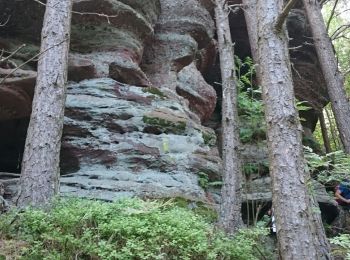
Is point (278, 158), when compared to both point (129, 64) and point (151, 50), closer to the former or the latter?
point (129, 64)

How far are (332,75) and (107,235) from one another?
32.1ft

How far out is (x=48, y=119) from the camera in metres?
Result: 6.67

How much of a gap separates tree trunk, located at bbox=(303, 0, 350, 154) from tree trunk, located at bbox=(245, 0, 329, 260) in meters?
6.56

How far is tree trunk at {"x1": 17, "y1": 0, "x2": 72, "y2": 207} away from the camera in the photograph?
612 centimetres

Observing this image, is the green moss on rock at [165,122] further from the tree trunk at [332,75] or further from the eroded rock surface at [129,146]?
the tree trunk at [332,75]

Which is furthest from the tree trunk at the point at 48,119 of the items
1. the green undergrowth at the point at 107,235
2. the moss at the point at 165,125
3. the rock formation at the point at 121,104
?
the moss at the point at 165,125

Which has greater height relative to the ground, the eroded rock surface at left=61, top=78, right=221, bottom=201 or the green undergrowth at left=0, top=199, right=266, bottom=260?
the eroded rock surface at left=61, top=78, right=221, bottom=201

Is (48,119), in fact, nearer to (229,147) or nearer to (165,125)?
(165,125)

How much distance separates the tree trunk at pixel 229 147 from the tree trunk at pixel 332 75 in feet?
12.9

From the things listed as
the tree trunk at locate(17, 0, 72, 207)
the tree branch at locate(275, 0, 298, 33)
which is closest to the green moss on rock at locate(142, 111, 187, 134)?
the tree trunk at locate(17, 0, 72, 207)

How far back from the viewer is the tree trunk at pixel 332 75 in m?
11.7

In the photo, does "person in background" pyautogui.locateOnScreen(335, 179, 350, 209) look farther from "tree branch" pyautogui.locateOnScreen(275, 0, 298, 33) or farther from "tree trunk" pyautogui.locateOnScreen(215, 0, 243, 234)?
"tree branch" pyautogui.locateOnScreen(275, 0, 298, 33)

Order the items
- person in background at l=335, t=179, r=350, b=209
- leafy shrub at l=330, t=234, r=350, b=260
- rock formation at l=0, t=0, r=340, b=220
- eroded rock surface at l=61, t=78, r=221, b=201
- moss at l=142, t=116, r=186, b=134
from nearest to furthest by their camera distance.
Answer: leafy shrub at l=330, t=234, r=350, b=260
eroded rock surface at l=61, t=78, r=221, b=201
rock formation at l=0, t=0, r=340, b=220
moss at l=142, t=116, r=186, b=134
person in background at l=335, t=179, r=350, b=209

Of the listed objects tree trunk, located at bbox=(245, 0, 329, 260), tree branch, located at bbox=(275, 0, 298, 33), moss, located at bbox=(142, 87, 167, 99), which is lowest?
tree trunk, located at bbox=(245, 0, 329, 260)
